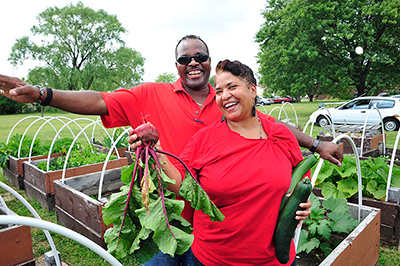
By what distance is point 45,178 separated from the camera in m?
5.15

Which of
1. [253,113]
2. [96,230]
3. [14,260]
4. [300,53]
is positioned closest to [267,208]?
[253,113]

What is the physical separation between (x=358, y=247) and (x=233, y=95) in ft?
6.79

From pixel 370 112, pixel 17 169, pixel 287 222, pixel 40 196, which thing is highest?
pixel 287 222

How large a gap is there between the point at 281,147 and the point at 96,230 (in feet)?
10.2

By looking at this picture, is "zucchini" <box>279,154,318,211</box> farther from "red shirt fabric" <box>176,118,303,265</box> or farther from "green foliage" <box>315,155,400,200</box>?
"green foliage" <box>315,155,400,200</box>

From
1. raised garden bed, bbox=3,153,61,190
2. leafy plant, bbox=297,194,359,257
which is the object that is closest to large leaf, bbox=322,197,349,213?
leafy plant, bbox=297,194,359,257

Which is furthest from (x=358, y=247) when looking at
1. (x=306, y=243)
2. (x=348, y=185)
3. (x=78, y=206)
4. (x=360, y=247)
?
(x=78, y=206)

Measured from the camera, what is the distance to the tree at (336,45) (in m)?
18.0

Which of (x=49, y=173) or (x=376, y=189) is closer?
(x=376, y=189)

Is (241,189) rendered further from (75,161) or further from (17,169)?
(17,169)

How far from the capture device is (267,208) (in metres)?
1.63

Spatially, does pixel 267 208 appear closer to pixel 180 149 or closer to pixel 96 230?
pixel 180 149

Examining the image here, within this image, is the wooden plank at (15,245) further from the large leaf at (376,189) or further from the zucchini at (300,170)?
the large leaf at (376,189)

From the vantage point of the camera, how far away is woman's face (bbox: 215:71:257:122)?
172 cm
